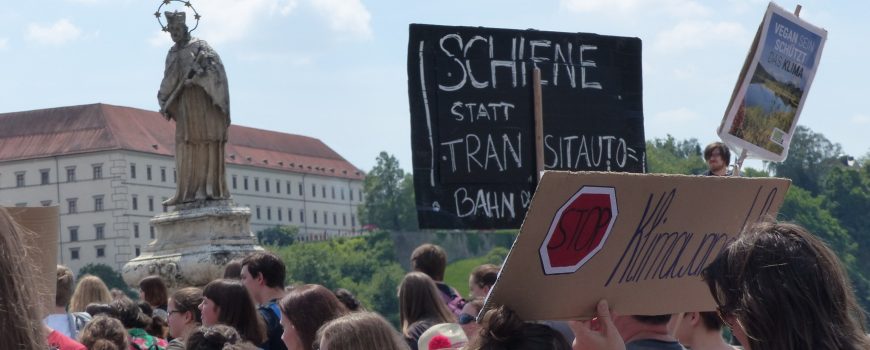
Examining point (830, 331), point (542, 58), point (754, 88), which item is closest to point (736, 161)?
point (754, 88)

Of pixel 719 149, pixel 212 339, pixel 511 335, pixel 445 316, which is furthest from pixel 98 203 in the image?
pixel 511 335

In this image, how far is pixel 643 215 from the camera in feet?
14.4

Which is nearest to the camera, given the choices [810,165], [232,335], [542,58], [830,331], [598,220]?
[830,331]

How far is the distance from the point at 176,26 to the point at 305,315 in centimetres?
664

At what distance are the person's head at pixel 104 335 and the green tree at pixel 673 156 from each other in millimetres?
110626

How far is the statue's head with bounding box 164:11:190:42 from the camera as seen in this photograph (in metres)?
12.3

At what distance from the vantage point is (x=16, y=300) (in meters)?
2.86

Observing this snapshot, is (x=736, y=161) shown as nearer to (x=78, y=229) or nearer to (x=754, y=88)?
(x=754, y=88)

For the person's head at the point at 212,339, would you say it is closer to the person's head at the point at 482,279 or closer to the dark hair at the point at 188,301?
the dark hair at the point at 188,301

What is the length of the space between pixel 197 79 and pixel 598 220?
831cm

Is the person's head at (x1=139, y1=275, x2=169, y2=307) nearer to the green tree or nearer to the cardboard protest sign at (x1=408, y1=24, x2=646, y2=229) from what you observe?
the cardboard protest sign at (x1=408, y1=24, x2=646, y2=229)

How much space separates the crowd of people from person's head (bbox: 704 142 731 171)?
1512 mm

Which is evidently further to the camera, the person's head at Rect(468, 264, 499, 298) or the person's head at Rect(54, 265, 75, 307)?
the person's head at Rect(468, 264, 499, 298)

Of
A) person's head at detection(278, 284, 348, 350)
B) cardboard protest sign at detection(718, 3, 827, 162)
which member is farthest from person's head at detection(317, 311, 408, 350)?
cardboard protest sign at detection(718, 3, 827, 162)
